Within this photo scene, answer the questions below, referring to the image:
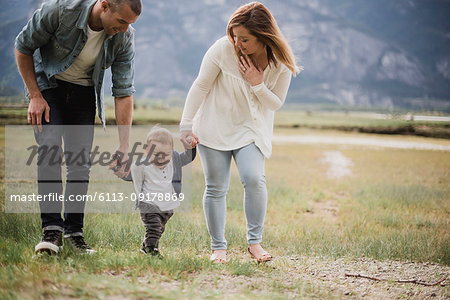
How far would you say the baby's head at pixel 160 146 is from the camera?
3.35 m

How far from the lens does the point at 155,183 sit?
3.40 m

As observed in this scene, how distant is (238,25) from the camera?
3230 millimetres

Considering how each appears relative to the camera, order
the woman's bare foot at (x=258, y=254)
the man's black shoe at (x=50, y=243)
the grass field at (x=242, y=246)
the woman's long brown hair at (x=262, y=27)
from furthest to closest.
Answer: the woman's bare foot at (x=258, y=254) < the woman's long brown hair at (x=262, y=27) < the man's black shoe at (x=50, y=243) < the grass field at (x=242, y=246)

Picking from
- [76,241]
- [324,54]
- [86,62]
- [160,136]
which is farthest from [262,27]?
[324,54]

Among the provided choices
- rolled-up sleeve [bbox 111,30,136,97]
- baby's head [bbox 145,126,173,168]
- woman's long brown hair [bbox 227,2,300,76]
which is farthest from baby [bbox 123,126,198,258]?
woman's long brown hair [bbox 227,2,300,76]

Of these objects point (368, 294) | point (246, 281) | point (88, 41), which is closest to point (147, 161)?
point (88, 41)

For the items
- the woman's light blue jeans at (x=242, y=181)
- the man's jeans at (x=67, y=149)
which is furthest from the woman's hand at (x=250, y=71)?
the man's jeans at (x=67, y=149)

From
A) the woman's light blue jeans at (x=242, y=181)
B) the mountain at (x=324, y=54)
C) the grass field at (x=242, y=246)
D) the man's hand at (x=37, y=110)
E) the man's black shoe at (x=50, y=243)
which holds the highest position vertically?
the mountain at (x=324, y=54)

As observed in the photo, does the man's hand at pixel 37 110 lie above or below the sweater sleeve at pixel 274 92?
below

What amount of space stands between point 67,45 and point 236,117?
1.37m

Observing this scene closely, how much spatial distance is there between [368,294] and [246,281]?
35.6 inches

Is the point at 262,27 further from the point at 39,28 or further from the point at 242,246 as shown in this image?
the point at 242,246

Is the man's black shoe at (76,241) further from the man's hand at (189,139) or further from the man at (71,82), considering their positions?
the man's hand at (189,139)

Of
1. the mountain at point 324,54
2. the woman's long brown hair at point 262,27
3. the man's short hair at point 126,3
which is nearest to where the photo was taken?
the man's short hair at point 126,3
